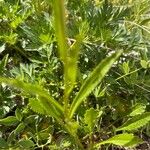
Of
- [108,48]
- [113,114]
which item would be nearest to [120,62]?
[108,48]

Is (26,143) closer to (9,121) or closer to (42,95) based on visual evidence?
(9,121)

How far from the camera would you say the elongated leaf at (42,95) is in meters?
1.05

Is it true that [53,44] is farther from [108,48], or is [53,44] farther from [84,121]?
[84,121]

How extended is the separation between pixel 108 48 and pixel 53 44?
21cm

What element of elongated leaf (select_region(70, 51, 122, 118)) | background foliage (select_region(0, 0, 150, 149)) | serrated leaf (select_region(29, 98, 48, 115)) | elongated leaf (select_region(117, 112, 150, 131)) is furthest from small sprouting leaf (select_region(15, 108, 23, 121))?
elongated leaf (select_region(117, 112, 150, 131))

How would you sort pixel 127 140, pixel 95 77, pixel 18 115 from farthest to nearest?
pixel 18 115
pixel 127 140
pixel 95 77

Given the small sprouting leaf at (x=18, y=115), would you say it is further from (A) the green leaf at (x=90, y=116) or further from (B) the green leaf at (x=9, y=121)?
(A) the green leaf at (x=90, y=116)

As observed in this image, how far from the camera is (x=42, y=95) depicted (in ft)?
3.56

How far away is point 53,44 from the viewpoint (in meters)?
1.48

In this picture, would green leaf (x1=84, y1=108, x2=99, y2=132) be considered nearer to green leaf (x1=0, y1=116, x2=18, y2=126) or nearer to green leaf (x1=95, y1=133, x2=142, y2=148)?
green leaf (x1=95, y1=133, x2=142, y2=148)

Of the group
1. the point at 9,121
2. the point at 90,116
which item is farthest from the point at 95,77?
the point at 9,121

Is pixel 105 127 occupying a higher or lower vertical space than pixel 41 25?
lower

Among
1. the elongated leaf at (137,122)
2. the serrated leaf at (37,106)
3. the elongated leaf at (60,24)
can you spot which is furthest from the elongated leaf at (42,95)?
the elongated leaf at (137,122)

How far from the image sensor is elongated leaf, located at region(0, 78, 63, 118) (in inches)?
41.2
